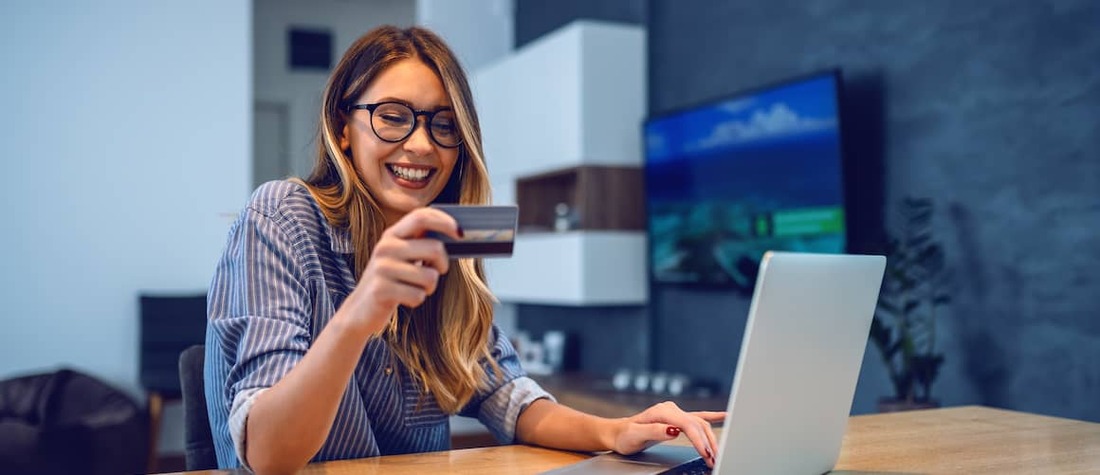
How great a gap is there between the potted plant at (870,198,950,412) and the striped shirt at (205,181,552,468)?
1.55 meters

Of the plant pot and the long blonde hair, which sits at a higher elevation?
the long blonde hair

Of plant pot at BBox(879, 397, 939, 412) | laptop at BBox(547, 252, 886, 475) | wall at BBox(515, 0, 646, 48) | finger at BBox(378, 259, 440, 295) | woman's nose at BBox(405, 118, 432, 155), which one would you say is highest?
wall at BBox(515, 0, 646, 48)

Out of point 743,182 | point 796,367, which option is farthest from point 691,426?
point 743,182

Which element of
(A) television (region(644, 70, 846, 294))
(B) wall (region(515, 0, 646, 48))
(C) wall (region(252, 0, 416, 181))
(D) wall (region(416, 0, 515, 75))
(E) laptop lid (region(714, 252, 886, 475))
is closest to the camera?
(E) laptop lid (region(714, 252, 886, 475))

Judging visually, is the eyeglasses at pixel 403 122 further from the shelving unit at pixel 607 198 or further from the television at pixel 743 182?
the shelving unit at pixel 607 198

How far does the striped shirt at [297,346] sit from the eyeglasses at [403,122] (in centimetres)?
14

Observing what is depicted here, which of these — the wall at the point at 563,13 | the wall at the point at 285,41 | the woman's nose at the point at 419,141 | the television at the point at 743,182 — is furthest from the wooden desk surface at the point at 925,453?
the wall at the point at 285,41

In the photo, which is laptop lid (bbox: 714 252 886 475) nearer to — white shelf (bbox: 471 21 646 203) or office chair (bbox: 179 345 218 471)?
office chair (bbox: 179 345 218 471)

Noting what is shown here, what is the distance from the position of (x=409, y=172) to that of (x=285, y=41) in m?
5.31

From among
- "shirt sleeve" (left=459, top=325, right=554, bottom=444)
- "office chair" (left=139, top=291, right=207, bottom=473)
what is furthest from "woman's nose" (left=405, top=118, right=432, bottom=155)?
"office chair" (left=139, top=291, right=207, bottom=473)

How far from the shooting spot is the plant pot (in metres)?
2.70

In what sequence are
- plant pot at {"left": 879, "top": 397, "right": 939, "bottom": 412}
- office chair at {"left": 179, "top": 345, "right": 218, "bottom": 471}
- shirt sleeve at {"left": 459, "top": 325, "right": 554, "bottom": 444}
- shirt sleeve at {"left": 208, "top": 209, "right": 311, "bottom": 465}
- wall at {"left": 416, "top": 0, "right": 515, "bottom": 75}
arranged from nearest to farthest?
shirt sleeve at {"left": 208, "top": 209, "right": 311, "bottom": 465} → office chair at {"left": 179, "top": 345, "right": 218, "bottom": 471} → shirt sleeve at {"left": 459, "top": 325, "right": 554, "bottom": 444} → plant pot at {"left": 879, "top": 397, "right": 939, "bottom": 412} → wall at {"left": 416, "top": 0, "right": 515, "bottom": 75}

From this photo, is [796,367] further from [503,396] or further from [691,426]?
[503,396]

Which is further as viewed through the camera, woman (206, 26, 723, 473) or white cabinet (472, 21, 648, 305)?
white cabinet (472, 21, 648, 305)
